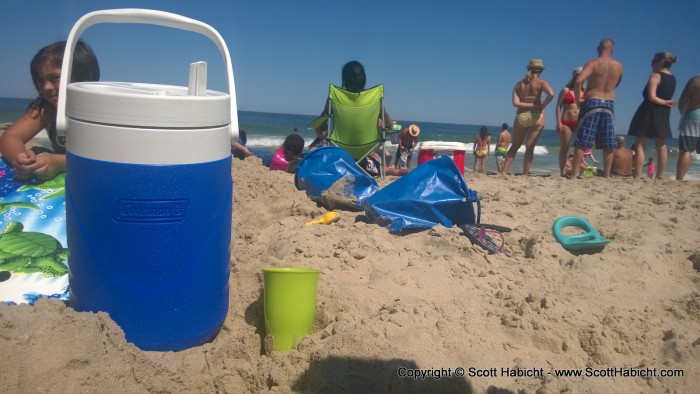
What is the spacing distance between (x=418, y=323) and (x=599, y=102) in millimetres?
5277

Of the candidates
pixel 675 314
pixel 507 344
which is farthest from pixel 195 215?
pixel 675 314

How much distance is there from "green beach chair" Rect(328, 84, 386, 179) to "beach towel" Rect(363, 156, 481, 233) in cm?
219

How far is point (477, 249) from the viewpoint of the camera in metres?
Result: 2.64

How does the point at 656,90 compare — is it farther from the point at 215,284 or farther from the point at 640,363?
the point at 215,284

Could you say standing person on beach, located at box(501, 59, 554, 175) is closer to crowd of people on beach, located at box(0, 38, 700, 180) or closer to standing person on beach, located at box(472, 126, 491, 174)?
crowd of people on beach, located at box(0, 38, 700, 180)

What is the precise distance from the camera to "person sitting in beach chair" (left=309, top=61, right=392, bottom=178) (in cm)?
542

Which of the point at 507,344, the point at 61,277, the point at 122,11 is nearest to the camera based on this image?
the point at 122,11

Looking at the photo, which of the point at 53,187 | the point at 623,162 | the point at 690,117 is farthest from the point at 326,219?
the point at 623,162

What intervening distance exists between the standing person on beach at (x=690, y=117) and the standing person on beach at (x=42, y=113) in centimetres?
703

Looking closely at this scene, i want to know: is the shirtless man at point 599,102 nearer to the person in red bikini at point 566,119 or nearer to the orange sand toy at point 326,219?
the person in red bikini at point 566,119

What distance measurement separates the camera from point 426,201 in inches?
121

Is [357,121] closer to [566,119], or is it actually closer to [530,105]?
[530,105]

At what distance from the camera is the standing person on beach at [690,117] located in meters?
6.40

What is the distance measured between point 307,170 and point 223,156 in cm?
215
